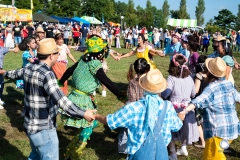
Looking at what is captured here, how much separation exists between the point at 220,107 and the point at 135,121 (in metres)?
1.34

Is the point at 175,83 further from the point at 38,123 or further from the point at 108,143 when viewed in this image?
the point at 38,123

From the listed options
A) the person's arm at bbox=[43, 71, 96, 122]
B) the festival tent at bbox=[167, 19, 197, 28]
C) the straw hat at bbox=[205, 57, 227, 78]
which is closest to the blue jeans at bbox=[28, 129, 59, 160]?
the person's arm at bbox=[43, 71, 96, 122]

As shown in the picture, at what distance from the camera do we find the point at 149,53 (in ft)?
26.3

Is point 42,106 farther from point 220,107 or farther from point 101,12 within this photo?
point 101,12

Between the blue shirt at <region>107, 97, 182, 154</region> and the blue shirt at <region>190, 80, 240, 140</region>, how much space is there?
78 cm

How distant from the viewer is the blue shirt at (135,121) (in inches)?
116

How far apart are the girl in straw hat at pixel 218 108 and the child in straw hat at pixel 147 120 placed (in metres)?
0.81

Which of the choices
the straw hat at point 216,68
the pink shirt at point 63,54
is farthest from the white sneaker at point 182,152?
the pink shirt at point 63,54

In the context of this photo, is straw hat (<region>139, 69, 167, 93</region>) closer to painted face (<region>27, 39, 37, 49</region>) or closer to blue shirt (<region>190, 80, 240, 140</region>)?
blue shirt (<region>190, 80, 240, 140</region>)

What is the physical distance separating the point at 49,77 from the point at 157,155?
1.33 metres

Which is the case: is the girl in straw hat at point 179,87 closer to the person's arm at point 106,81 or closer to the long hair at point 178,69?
the long hair at point 178,69

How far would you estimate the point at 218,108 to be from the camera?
3.76 m

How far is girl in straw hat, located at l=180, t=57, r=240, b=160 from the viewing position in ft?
12.2

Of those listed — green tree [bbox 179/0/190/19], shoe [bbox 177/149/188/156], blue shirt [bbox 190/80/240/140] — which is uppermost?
green tree [bbox 179/0/190/19]
